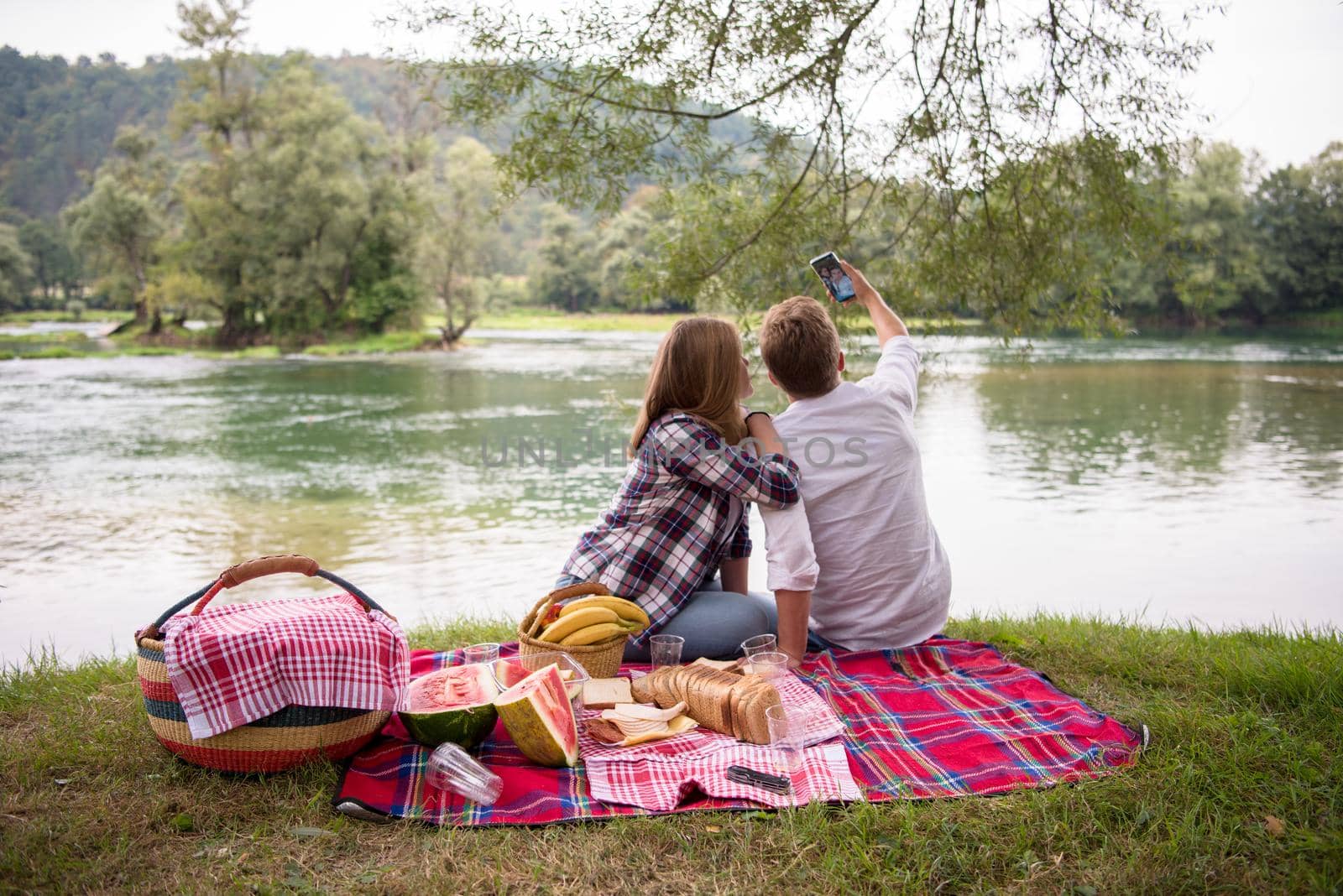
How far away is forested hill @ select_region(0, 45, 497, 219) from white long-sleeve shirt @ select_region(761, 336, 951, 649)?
36871 mm

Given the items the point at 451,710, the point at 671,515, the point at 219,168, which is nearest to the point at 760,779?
the point at 451,710

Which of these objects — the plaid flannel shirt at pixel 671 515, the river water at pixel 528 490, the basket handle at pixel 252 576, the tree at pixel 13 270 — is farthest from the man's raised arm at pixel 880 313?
the tree at pixel 13 270

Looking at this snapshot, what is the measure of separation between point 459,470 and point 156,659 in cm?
1179

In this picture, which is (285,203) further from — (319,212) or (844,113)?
(844,113)

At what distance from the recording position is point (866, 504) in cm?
374

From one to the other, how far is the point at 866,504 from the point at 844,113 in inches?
150

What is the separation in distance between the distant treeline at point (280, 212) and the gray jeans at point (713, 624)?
35473 millimetres

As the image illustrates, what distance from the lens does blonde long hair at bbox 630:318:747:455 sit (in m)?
3.50

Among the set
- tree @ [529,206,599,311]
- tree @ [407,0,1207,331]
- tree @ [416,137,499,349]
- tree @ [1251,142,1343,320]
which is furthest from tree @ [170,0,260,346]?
tree @ [1251,142,1343,320]

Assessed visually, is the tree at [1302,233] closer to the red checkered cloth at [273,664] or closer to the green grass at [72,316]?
the red checkered cloth at [273,664]

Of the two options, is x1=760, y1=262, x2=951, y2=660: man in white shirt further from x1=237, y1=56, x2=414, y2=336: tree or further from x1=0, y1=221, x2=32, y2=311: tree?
x1=0, y1=221, x2=32, y2=311: tree

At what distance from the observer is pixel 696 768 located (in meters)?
2.89

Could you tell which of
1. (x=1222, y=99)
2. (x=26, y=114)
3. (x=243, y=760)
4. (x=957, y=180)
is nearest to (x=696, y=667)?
(x=243, y=760)

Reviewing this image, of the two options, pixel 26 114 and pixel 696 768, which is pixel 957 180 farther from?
pixel 26 114
